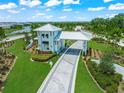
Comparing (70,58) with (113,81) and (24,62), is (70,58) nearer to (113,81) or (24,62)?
(24,62)

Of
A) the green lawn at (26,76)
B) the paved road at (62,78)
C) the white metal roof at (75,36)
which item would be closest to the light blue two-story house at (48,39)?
the white metal roof at (75,36)

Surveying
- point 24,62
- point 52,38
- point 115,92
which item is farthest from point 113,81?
point 52,38

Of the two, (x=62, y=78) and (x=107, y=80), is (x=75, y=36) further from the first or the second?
(x=107, y=80)

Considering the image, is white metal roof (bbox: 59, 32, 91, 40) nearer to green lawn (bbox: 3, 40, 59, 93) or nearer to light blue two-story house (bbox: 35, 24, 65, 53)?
light blue two-story house (bbox: 35, 24, 65, 53)

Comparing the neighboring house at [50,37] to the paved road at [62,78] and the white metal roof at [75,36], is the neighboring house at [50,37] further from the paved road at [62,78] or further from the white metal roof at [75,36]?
the paved road at [62,78]

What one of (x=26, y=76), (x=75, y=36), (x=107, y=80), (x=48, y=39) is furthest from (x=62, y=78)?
(x=75, y=36)
